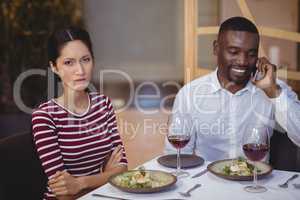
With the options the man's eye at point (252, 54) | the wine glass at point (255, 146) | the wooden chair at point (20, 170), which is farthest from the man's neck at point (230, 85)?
the wooden chair at point (20, 170)

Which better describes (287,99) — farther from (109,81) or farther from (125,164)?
(109,81)

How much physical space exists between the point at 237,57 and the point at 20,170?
3.51ft

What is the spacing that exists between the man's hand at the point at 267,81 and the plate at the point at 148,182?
2.51 feet

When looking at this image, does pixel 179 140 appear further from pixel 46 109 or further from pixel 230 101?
pixel 230 101

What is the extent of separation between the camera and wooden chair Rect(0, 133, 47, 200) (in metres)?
1.51

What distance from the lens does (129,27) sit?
18.6 ft

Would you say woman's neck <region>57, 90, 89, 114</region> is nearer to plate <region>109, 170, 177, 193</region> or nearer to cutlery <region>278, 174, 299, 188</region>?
plate <region>109, 170, 177, 193</region>

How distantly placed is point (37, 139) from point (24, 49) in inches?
114

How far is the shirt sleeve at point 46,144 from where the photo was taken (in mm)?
1629

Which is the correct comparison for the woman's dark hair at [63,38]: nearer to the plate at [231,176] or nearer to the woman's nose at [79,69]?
the woman's nose at [79,69]

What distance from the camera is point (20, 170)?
159cm

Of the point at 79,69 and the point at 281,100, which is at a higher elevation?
the point at 79,69

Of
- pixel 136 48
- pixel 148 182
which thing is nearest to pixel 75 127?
pixel 148 182

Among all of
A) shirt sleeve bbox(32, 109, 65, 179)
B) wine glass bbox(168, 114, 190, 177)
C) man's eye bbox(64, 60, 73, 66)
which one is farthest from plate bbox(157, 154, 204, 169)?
man's eye bbox(64, 60, 73, 66)
